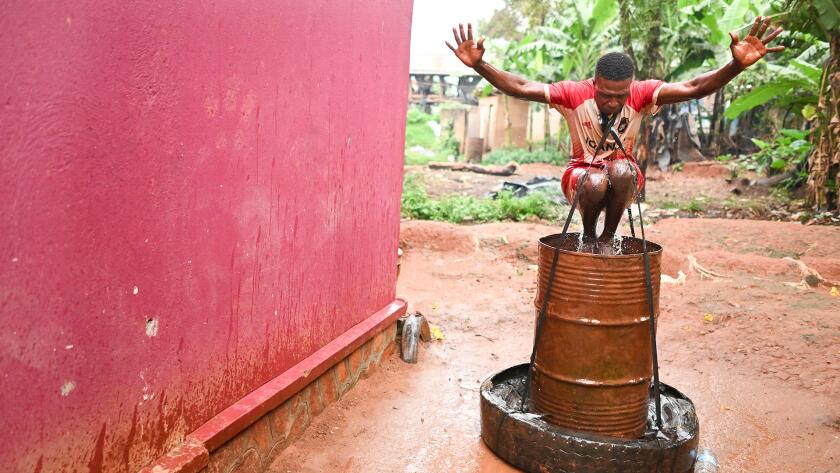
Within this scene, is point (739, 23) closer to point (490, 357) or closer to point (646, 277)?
point (490, 357)

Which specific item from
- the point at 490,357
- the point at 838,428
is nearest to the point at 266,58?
the point at 490,357

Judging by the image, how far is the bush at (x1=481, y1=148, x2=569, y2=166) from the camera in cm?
1908

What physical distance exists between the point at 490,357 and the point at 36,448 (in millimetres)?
3725

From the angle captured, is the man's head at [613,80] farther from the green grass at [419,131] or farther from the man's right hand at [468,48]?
the green grass at [419,131]

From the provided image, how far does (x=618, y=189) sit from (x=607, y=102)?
0.48 meters

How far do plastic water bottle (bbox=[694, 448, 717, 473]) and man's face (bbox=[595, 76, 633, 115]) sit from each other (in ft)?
6.29

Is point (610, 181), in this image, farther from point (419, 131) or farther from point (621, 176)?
point (419, 131)

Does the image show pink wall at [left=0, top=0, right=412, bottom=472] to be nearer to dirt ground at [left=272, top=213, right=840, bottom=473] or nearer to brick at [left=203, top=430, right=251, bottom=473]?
brick at [left=203, top=430, right=251, bottom=473]

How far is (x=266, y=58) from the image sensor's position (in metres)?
2.96

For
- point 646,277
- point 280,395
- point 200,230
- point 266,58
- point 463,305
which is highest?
point 266,58

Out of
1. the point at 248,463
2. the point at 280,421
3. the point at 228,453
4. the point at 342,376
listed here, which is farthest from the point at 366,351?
the point at 228,453

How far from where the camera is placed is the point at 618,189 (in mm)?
3498

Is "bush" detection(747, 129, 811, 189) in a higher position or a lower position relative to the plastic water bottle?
higher

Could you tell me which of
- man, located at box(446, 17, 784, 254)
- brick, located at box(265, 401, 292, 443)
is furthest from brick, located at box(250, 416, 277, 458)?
man, located at box(446, 17, 784, 254)
